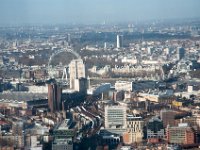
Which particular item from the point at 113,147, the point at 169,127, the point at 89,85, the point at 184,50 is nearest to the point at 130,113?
the point at 169,127

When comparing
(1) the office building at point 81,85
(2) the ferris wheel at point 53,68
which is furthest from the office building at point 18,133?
(2) the ferris wheel at point 53,68

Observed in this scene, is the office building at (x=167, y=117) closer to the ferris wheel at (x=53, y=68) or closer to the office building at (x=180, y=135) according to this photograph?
the office building at (x=180, y=135)

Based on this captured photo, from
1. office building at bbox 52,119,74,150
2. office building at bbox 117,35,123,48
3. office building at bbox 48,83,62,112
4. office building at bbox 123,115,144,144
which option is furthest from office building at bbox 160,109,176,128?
office building at bbox 117,35,123,48

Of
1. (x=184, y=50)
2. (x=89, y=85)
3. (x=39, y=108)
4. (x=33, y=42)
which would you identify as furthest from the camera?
(x=33, y=42)

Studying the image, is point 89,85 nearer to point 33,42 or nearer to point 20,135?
point 20,135

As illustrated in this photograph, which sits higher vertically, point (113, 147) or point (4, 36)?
point (4, 36)

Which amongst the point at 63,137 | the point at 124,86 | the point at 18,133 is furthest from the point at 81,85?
the point at 63,137

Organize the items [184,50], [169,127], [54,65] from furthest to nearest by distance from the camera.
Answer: [184,50]
[54,65]
[169,127]
